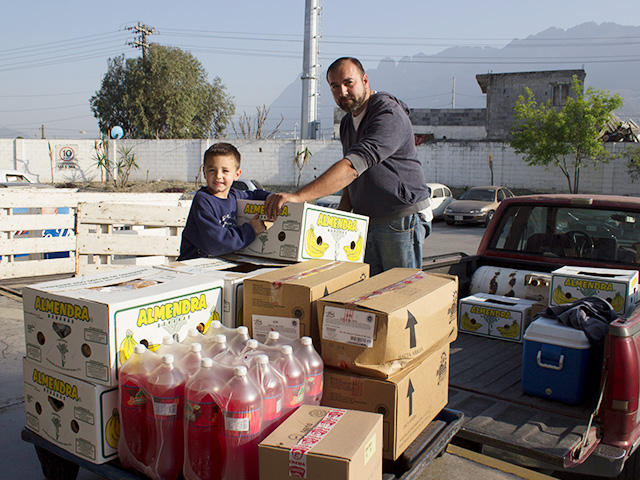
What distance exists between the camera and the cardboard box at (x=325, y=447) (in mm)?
1709

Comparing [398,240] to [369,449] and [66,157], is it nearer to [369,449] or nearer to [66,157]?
[369,449]

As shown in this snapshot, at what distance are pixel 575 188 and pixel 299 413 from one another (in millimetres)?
26907

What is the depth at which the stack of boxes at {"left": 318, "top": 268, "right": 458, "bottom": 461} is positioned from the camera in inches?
83.7

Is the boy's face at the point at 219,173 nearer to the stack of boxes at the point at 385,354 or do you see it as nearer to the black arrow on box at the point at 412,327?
the stack of boxes at the point at 385,354

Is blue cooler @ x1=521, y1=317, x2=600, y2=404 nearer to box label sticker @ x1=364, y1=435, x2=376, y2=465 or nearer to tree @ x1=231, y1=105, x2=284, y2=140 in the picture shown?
box label sticker @ x1=364, y1=435, x2=376, y2=465

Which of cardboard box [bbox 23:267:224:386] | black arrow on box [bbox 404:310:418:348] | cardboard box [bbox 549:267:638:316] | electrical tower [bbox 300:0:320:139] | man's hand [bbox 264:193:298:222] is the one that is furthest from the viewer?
electrical tower [bbox 300:0:320:139]

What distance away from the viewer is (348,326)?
2.17 meters

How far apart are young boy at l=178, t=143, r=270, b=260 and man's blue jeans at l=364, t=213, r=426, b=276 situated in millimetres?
864

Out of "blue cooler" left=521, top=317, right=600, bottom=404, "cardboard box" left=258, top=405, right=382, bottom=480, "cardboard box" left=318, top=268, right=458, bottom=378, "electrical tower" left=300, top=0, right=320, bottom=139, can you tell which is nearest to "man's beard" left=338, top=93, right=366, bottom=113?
"cardboard box" left=318, top=268, right=458, bottom=378

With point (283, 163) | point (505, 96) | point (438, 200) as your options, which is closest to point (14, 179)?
point (438, 200)

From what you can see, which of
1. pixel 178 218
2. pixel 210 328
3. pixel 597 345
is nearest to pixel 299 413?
pixel 210 328

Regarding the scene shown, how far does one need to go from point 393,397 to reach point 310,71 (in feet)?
101

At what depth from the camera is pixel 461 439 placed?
2961 millimetres

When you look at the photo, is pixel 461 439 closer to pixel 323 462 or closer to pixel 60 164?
pixel 323 462
